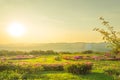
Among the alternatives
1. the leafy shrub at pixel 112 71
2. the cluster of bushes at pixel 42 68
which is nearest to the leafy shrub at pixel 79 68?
the cluster of bushes at pixel 42 68

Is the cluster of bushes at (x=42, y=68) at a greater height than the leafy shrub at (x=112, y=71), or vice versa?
the cluster of bushes at (x=42, y=68)

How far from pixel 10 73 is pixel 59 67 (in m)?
5.09

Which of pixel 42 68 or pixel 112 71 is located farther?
pixel 42 68

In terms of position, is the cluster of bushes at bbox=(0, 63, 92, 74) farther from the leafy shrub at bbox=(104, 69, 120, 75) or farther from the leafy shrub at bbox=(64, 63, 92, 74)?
the leafy shrub at bbox=(104, 69, 120, 75)

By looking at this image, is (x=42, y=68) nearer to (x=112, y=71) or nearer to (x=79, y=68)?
(x=79, y=68)

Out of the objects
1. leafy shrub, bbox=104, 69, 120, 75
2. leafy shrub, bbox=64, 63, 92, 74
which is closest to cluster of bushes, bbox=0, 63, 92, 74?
leafy shrub, bbox=64, 63, 92, 74

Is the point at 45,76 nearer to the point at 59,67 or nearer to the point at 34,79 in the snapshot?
the point at 34,79

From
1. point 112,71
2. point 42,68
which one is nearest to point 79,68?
point 112,71

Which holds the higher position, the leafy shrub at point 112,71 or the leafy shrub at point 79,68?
the leafy shrub at point 79,68

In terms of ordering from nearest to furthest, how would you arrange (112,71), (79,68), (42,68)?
1. (79,68)
2. (112,71)
3. (42,68)

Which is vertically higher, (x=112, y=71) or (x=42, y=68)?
(x=42, y=68)

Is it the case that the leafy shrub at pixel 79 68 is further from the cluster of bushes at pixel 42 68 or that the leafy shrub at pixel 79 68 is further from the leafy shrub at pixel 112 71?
the leafy shrub at pixel 112 71

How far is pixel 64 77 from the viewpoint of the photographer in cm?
2212

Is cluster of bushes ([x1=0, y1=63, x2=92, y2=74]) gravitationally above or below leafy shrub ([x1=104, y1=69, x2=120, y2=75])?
above
